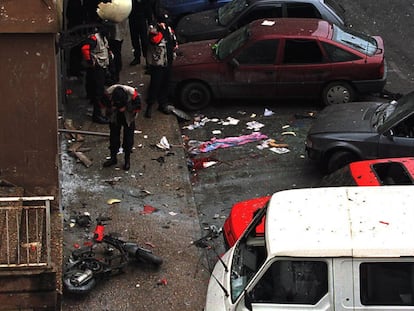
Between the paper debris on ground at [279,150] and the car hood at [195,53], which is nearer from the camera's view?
the paper debris on ground at [279,150]

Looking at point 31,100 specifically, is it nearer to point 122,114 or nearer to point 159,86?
point 122,114

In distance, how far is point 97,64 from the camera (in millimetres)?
12984

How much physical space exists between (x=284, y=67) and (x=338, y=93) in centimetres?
111

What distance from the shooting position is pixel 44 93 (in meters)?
8.93

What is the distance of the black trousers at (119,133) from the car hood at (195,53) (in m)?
2.91

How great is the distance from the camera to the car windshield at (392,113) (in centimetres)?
1094

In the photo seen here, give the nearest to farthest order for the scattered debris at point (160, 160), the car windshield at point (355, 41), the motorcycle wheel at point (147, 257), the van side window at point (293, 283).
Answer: the van side window at point (293, 283), the motorcycle wheel at point (147, 257), the scattered debris at point (160, 160), the car windshield at point (355, 41)

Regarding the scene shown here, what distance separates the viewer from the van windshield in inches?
256

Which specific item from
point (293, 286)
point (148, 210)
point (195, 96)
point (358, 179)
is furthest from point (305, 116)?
point (293, 286)

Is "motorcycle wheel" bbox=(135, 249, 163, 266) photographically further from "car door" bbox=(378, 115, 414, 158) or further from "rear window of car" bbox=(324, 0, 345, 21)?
"rear window of car" bbox=(324, 0, 345, 21)

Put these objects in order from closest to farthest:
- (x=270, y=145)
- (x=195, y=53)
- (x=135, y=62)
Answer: (x=270, y=145)
(x=195, y=53)
(x=135, y=62)

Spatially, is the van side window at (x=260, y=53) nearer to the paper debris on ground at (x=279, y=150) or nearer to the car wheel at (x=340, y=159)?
the paper debris on ground at (x=279, y=150)

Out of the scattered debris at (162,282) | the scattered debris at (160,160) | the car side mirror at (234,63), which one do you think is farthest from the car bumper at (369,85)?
the scattered debris at (162,282)

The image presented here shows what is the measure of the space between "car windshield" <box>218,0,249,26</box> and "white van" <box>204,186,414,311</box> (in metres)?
9.89
